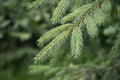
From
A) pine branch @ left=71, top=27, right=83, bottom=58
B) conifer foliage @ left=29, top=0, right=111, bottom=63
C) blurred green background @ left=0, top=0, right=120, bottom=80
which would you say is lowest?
pine branch @ left=71, top=27, right=83, bottom=58

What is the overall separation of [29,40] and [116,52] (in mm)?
3442

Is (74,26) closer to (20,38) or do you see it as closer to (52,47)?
(52,47)

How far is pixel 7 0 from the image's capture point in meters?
4.58

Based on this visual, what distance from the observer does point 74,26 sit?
148 cm

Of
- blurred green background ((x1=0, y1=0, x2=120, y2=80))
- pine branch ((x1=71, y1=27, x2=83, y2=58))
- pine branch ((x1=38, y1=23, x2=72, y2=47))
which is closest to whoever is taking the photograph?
pine branch ((x1=71, y1=27, x2=83, y2=58))

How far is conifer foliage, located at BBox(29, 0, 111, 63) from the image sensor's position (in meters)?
1.45

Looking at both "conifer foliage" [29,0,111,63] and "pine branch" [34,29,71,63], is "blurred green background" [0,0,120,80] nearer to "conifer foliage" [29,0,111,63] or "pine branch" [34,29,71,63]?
"conifer foliage" [29,0,111,63]

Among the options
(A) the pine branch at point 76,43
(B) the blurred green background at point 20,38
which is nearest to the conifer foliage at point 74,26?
(A) the pine branch at point 76,43

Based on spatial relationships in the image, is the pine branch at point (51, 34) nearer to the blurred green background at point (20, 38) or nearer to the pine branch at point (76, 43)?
the pine branch at point (76, 43)

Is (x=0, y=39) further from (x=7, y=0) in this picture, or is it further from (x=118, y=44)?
(x=118, y=44)

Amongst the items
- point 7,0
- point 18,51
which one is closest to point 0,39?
point 18,51

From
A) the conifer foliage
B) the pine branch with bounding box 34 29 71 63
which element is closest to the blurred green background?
the conifer foliage

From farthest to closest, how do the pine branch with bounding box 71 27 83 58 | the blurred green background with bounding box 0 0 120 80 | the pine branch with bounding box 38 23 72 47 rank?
the blurred green background with bounding box 0 0 120 80
the pine branch with bounding box 38 23 72 47
the pine branch with bounding box 71 27 83 58

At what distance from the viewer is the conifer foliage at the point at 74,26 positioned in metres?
1.45
